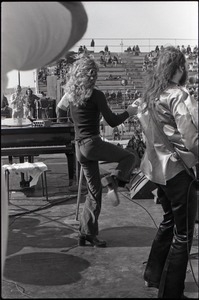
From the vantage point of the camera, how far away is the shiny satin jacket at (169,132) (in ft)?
7.77

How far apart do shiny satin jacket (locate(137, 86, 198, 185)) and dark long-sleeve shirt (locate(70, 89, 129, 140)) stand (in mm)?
787

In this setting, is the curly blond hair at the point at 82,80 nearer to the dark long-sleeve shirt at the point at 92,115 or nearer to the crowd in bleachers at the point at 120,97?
the dark long-sleeve shirt at the point at 92,115

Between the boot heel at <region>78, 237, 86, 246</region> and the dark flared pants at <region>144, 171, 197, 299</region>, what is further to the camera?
the boot heel at <region>78, 237, 86, 246</region>

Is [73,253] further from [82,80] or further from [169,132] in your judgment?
[169,132]

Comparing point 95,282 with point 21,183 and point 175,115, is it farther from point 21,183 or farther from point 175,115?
point 21,183

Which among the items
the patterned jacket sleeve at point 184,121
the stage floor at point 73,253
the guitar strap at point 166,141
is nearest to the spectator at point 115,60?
the stage floor at point 73,253

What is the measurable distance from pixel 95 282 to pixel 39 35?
202 centimetres

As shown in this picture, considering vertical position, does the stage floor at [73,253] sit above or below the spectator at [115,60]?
below

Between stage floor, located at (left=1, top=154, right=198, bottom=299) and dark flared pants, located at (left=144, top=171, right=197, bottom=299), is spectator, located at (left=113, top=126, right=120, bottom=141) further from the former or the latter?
dark flared pants, located at (left=144, top=171, right=197, bottom=299)

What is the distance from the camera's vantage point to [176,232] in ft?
8.53

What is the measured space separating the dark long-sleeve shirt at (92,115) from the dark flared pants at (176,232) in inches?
36.2

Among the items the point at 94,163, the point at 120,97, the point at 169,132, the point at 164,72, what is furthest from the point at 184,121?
the point at 120,97

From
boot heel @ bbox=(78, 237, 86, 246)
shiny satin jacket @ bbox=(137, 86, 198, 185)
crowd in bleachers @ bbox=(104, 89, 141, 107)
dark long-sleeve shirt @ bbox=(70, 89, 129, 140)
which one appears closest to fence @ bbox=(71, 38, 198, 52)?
shiny satin jacket @ bbox=(137, 86, 198, 185)

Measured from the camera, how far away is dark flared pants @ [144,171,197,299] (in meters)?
2.53
